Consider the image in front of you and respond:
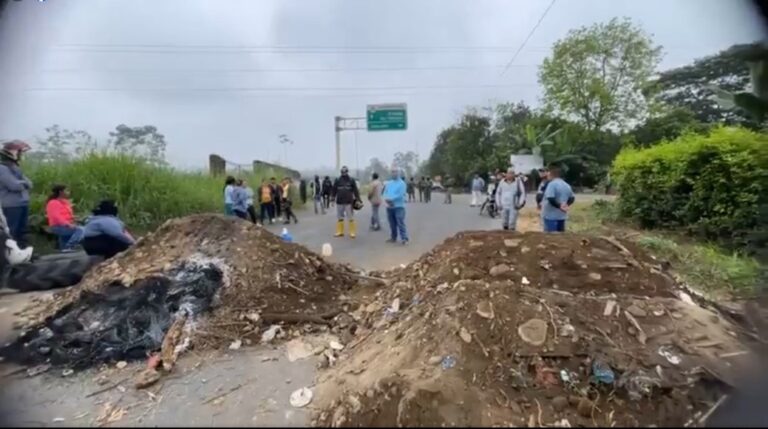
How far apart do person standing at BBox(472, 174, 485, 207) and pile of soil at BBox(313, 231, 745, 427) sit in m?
A: 2.97

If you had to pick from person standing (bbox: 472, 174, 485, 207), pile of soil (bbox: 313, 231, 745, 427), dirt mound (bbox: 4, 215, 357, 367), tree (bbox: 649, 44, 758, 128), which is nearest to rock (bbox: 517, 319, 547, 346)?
pile of soil (bbox: 313, 231, 745, 427)

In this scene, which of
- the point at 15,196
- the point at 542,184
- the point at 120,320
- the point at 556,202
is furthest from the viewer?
the point at 542,184

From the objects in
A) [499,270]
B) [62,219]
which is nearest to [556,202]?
[499,270]

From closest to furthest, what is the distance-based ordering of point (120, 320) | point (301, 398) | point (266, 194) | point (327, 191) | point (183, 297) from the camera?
point (301, 398)
point (120, 320)
point (183, 297)
point (266, 194)
point (327, 191)

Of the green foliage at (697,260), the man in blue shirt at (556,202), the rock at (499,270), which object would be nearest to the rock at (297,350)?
the rock at (499,270)

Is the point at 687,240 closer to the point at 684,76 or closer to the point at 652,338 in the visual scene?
the point at 684,76

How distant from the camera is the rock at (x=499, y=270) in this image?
3.42m

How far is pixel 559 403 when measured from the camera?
6.13 feet

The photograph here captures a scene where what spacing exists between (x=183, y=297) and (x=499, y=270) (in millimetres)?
2208

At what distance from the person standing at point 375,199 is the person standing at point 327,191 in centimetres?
52

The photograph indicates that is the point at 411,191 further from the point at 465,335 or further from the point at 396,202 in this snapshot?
the point at 465,335

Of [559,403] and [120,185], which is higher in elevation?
[120,185]

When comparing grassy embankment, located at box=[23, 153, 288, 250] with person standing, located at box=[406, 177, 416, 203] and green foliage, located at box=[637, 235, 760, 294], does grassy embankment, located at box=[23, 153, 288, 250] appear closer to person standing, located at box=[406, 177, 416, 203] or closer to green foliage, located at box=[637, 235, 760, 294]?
person standing, located at box=[406, 177, 416, 203]

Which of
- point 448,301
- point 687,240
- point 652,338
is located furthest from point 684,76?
point 687,240
